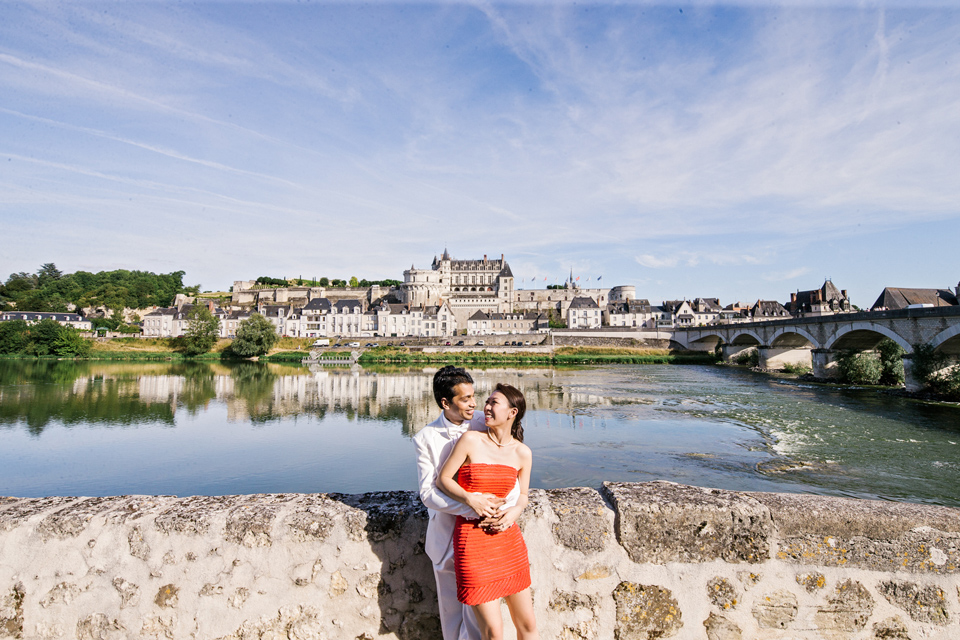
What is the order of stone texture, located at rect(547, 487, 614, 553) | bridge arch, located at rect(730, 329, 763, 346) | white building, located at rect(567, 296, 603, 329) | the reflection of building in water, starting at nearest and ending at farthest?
stone texture, located at rect(547, 487, 614, 553) → the reflection of building in water → bridge arch, located at rect(730, 329, 763, 346) → white building, located at rect(567, 296, 603, 329)

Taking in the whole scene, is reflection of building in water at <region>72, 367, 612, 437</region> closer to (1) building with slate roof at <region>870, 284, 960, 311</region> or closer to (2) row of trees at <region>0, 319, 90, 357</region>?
(2) row of trees at <region>0, 319, 90, 357</region>

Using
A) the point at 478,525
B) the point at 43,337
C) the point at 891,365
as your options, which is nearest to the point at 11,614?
the point at 478,525

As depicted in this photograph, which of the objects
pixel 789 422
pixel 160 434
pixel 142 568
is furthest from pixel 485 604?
pixel 789 422

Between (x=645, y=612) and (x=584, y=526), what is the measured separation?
52cm

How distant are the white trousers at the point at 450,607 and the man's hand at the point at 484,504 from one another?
0.30 metres

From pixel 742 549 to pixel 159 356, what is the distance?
2538 inches

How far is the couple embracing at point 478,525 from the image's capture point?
231 centimetres

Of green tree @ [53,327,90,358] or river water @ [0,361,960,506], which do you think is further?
green tree @ [53,327,90,358]

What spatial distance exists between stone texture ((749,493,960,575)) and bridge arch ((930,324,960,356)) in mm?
26263

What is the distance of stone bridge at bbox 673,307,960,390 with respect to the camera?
75.6 feet

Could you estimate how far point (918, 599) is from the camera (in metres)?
2.51

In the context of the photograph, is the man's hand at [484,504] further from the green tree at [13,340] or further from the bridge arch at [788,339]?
the green tree at [13,340]

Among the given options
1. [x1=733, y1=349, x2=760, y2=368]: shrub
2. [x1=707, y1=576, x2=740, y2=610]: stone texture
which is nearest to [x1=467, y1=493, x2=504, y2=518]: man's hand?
[x1=707, y1=576, x2=740, y2=610]: stone texture

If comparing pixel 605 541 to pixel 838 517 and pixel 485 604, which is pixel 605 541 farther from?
pixel 838 517
